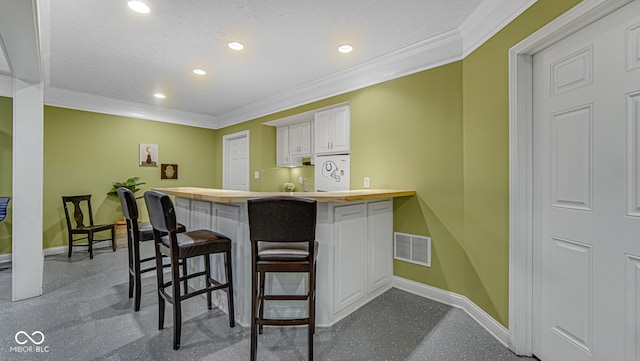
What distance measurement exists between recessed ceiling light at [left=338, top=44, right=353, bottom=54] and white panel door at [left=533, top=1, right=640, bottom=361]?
1.61 meters

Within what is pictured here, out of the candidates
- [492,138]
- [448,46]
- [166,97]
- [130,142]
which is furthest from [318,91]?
[130,142]

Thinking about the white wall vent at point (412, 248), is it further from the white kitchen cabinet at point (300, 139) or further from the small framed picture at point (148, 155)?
the small framed picture at point (148, 155)

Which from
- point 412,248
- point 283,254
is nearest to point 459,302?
point 412,248

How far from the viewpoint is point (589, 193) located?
1.47 m

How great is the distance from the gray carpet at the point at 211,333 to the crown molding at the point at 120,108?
3.07m

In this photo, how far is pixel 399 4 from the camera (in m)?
2.09

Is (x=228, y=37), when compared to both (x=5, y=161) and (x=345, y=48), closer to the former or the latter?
(x=345, y=48)

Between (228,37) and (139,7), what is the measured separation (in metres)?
0.72

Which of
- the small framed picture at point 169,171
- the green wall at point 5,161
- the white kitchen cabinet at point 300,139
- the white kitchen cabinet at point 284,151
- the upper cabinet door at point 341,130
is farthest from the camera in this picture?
the small framed picture at point 169,171

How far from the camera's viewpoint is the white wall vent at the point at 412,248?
2748mm

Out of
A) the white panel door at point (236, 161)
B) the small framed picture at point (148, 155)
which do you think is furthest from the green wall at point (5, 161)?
the white panel door at point (236, 161)

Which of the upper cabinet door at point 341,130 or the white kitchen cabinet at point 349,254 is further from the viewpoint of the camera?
the upper cabinet door at point 341,130

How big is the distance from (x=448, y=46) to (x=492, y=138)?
1091mm

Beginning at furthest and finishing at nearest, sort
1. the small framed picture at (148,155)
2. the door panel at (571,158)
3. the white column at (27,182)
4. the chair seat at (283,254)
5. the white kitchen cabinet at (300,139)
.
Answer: the small framed picture at (148,155) < the white kitchen cabinet at (300,139) < the white column at (27,182) < the chair seat at (283,254) < the door panel at (571,158)
